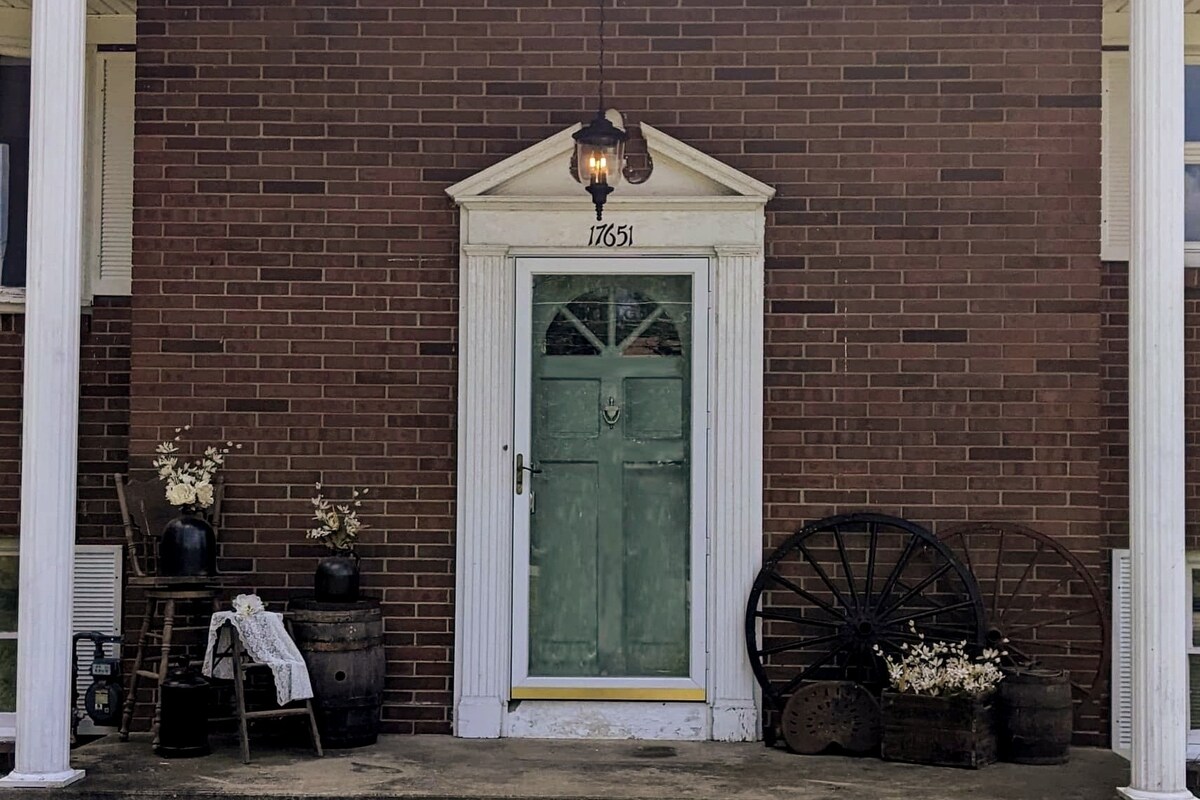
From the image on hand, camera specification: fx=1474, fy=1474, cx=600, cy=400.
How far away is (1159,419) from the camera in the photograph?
5715 mm

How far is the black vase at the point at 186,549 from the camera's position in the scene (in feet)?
22.0

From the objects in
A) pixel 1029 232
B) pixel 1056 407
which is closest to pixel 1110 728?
pixel 1056 407

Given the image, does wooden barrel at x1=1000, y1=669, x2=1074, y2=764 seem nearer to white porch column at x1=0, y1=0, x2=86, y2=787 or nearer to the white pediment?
the white pediment

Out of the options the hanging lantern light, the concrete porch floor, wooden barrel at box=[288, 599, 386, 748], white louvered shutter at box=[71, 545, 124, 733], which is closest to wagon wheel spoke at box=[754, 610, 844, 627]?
the concrete porch floor

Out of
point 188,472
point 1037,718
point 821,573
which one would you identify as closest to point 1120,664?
point 1037,718

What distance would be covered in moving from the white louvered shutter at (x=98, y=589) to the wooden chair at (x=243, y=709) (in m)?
1.24

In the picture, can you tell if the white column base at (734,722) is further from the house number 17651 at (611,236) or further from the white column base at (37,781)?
the white column base at (37,781)

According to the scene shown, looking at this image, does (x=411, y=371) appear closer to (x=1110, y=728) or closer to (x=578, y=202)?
(x=578, y=202)

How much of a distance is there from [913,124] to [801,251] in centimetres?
82

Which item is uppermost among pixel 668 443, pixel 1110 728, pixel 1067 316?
pixel 1067 316

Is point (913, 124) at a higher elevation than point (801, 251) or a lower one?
higher

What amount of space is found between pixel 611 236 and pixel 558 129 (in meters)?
0.60

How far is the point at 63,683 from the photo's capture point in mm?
5859

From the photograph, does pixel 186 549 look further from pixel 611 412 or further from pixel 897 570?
pixel 897 570
